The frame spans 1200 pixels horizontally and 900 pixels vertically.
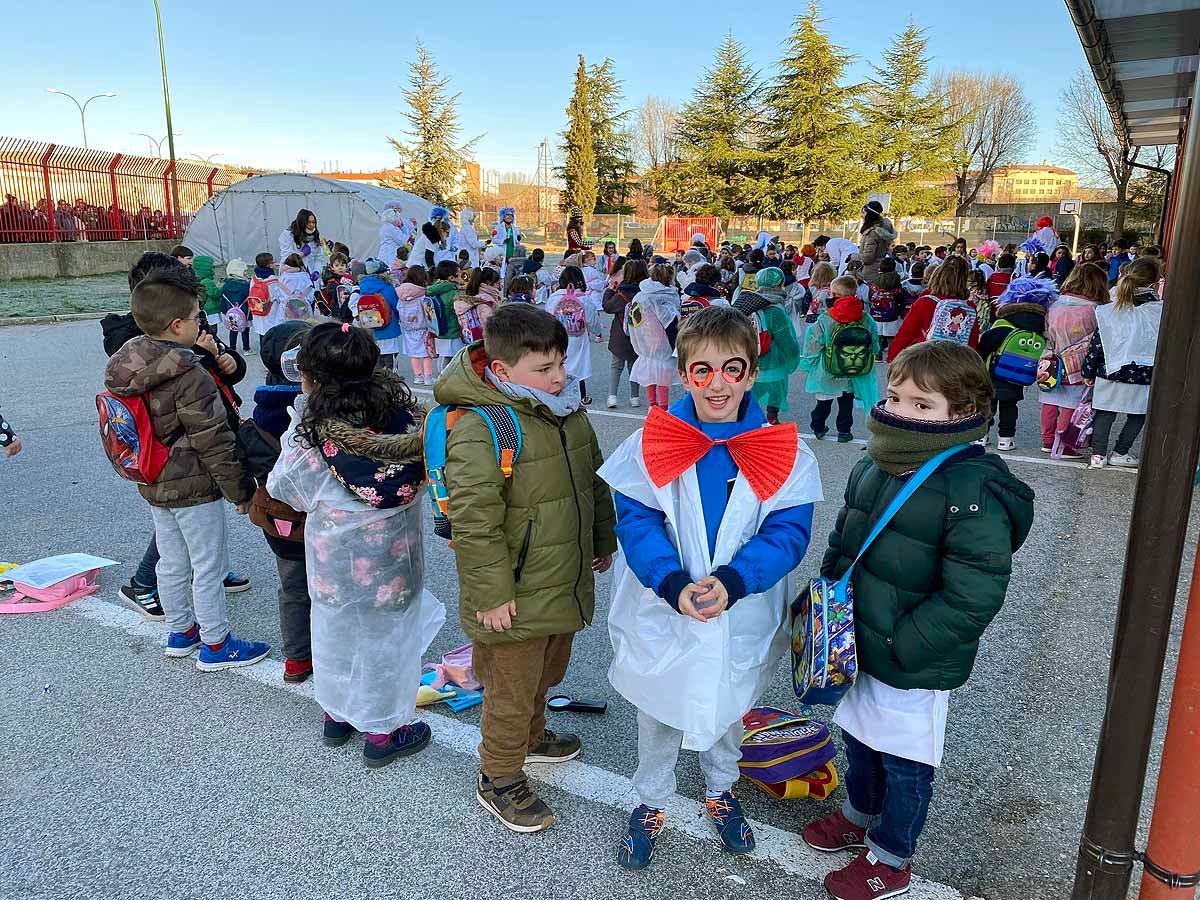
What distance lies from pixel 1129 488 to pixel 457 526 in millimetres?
5779

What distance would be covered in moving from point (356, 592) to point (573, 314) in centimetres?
632

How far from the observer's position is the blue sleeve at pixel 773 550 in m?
2.12

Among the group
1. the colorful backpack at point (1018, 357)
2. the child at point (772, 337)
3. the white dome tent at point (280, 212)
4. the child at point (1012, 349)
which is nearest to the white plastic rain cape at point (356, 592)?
the child at point (772, 337)

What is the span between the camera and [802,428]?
8086 mm

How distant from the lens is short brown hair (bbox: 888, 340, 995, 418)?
212 centimetres

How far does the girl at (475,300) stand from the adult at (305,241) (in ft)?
13.9

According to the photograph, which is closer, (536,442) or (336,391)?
Result: (536,442)

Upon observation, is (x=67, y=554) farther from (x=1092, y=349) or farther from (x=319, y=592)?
(x=1092, y=349)

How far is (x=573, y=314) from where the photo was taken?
880 centimetres

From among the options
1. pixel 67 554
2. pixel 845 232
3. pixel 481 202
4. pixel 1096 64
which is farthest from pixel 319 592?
pixel 481 202

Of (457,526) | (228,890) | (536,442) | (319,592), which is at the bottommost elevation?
(228,890)

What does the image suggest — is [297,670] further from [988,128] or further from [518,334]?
[988,128]

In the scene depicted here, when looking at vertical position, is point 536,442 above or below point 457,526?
above

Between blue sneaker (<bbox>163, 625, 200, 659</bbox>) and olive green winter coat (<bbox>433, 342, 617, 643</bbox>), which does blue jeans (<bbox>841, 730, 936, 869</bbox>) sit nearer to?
olive green winter coat (<bbox>433, 342, 617, 643</bbox>)
